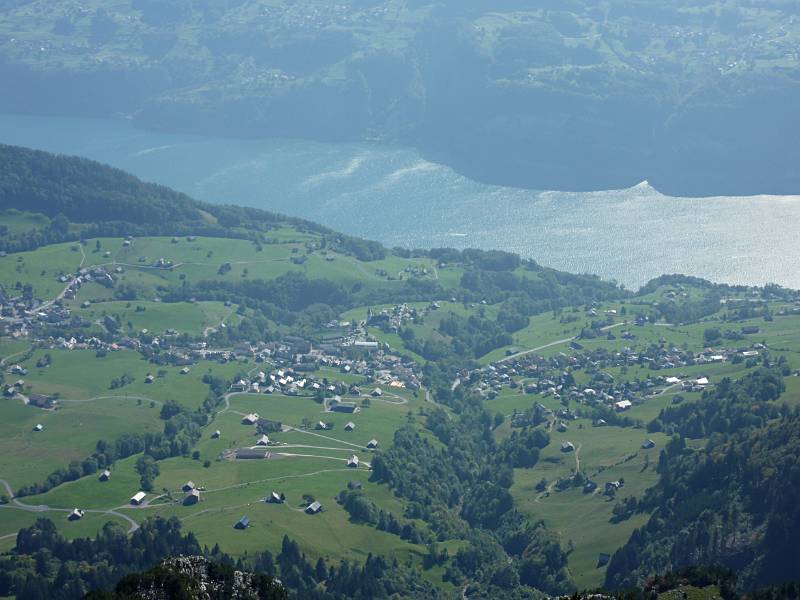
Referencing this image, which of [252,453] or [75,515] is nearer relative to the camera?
[75,515]

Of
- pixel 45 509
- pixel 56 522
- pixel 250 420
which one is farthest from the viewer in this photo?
pixel 250 420

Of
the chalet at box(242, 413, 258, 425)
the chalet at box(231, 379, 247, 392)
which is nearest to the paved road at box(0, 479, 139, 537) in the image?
the chalet at box(242, 413, 258, 425)

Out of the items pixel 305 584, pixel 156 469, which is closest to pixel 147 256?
pixel 156 469

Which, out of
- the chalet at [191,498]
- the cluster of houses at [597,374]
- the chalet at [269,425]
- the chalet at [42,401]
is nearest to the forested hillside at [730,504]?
the cluster of houses at [597,374]

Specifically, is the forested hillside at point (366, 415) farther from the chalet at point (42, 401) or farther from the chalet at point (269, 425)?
the chalet at point (269, 425)

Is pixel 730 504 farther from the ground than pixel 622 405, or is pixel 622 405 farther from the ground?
pixel 622 405

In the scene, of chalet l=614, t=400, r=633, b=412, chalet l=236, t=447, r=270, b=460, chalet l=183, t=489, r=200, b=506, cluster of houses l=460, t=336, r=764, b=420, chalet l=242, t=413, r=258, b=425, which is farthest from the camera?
cluster of houses l=460, t=336, r=764, b=420

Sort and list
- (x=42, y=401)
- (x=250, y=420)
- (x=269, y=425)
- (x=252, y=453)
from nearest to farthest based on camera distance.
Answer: (x=252, y=453), (x=269, y=425), (x=250, y=420), (x=42, y=401)

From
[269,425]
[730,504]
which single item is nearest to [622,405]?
[269,425]

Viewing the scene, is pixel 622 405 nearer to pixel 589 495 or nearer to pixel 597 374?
pixel 597 374

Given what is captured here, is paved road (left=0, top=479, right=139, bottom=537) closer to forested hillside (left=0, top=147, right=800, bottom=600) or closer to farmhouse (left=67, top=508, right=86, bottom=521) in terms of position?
forested hillside (left=0, top=147, right=800, bottom=600)

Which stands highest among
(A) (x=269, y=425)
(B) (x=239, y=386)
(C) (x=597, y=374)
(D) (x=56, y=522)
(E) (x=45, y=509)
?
(B) (x=239, y=386)
